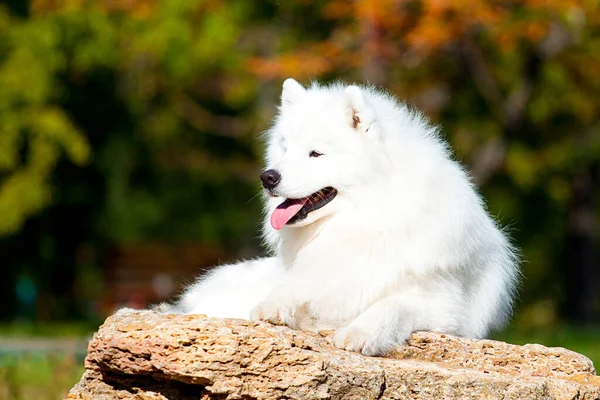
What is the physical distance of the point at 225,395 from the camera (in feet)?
13.9

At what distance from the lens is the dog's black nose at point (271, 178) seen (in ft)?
16.4

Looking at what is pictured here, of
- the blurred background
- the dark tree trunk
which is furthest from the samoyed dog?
the dark tree trunk

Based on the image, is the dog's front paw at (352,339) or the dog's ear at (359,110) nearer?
the dog's front paw at (352,339)

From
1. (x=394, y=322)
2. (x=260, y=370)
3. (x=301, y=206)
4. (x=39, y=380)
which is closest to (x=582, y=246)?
(x=39, y=380)

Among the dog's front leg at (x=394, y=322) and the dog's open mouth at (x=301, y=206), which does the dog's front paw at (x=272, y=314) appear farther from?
the dog's open mouth at (x=301, y=206)

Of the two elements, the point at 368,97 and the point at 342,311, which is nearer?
the point at 342,311

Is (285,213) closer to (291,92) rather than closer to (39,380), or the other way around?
(291,92)

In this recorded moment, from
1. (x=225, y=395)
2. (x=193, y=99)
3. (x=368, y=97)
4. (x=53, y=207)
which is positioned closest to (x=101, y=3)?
(x=53, y=207)

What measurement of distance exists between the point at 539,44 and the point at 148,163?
33.7 ft

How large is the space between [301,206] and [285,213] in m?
0.10

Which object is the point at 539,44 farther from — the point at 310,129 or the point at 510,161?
the point at 310,129

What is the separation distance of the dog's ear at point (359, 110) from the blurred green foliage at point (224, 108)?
845 cm

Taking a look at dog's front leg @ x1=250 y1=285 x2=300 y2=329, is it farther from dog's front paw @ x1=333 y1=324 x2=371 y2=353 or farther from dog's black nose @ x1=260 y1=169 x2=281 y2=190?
dog's black nose @ x1=260 y1=169 x2=281 y2=190

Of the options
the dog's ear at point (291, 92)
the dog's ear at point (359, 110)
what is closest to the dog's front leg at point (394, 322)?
the dog's ear at point (359, 110)
